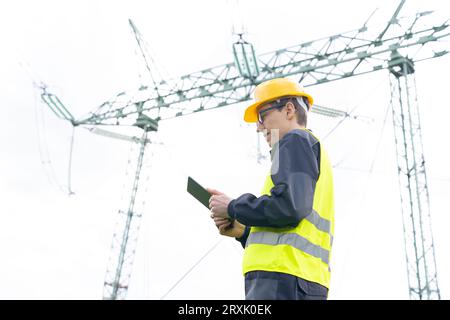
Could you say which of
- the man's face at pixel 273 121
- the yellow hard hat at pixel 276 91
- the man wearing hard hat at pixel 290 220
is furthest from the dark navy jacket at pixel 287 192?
the yellow hard hat at pixel 276 91

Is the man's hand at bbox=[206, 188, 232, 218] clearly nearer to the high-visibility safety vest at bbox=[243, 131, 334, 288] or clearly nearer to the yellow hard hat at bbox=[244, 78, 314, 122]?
the high-visibility safety vest at bbox=[243, 131, 334, 288]

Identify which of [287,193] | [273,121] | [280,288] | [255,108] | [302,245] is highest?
[255,108]

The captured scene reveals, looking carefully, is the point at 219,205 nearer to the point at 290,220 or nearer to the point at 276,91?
the point at 290,220

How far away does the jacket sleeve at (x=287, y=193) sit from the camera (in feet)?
6.23

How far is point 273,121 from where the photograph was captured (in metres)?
2.29

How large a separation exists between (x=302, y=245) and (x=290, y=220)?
0.13 meters

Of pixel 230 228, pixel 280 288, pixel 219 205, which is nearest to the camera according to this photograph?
pixel 280 288

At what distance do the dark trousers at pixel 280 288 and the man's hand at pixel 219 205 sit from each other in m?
0.29

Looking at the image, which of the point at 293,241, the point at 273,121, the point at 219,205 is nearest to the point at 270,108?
the point at 273,121

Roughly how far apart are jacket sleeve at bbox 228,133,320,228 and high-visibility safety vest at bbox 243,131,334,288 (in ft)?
0.19

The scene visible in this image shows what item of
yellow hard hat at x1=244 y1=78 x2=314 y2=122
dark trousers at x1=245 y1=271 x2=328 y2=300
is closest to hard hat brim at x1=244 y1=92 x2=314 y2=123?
yellow hard hat at x1=244 y1=78 x2=314 y2=122

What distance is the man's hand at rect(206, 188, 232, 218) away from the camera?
2.11m

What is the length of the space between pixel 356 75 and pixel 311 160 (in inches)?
634
